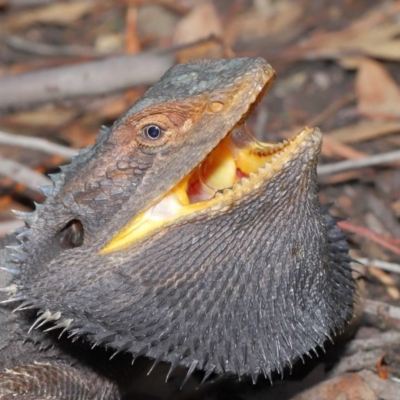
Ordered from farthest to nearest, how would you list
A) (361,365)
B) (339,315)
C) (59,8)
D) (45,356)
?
1. (59,8)
2. (361,365)
3. (45,356)
4. (339,315)

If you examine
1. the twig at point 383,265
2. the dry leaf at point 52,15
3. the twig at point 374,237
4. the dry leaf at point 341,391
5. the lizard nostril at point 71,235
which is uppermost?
the dry leaf at point 52,15

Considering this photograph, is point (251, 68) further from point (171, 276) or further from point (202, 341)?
point (202, 341)

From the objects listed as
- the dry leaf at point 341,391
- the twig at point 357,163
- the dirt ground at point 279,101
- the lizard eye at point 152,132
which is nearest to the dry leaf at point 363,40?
the dirt ground at point 279,101

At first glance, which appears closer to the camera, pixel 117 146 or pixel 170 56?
pixel 117 146

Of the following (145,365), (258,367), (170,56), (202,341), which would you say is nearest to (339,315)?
(258,367)

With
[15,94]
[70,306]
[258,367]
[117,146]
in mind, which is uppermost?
[15,94]

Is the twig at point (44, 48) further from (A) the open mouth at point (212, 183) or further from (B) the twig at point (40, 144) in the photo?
(A) the open mouth at point (212, 183)
